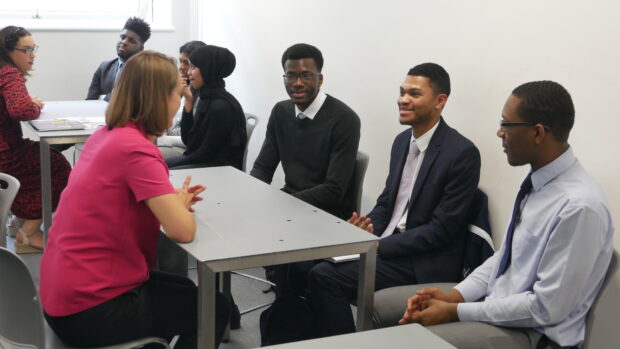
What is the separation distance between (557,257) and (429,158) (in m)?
0.87

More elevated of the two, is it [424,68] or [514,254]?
[424,68]

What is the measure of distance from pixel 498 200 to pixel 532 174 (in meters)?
0.72

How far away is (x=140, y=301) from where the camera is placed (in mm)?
2199

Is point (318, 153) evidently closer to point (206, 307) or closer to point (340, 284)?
point (340, 284)

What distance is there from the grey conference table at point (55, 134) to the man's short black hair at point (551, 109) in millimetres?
2458

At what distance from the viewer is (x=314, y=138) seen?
3.35 meters

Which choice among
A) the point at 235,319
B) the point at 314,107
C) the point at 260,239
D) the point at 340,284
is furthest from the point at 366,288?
the point at 314,107

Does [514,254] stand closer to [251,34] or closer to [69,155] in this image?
[251,34]

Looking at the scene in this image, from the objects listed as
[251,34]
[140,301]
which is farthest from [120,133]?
[251,34]

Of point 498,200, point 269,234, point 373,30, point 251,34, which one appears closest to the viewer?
point 269,234

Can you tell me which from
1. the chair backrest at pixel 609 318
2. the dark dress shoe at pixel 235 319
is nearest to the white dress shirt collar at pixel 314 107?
the dark dress shoe at pixel 235 319

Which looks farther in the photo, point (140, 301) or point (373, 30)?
point (373, 30)

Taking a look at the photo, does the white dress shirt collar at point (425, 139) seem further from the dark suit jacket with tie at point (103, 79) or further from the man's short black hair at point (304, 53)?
the dark suit jacket with tie at point (103, 79)

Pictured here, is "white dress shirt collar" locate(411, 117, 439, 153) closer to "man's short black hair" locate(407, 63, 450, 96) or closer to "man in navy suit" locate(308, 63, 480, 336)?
"man in navy suit" locate(308, 63, 480, 336)
